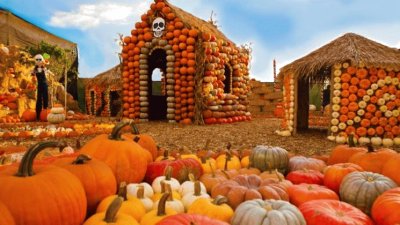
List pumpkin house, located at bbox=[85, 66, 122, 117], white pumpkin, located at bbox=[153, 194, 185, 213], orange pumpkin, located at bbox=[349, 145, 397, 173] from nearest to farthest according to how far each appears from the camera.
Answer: white pumpkin, located at bbox=[153, 194, 185, 213] → orange pumpkin, located at bbox=[349, 145, 397, 173] → pumpkin house, located at bbox=[85, 66, 122, 117]

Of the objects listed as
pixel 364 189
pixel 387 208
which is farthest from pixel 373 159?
pixel 387 208

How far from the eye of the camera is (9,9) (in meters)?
21.2

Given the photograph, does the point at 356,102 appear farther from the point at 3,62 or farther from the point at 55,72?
the point at 55,72

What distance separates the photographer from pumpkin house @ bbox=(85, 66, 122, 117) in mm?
22469

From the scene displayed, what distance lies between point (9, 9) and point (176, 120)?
13.4 metres

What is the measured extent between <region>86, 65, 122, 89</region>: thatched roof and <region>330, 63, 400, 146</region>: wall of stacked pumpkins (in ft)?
47.9

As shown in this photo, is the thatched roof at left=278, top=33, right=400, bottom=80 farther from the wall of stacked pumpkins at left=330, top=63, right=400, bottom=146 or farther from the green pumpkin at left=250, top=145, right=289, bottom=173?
the green pumpkin at left=250, top=145, right=289, bottom=173

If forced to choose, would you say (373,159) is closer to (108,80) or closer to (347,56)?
(347,56)

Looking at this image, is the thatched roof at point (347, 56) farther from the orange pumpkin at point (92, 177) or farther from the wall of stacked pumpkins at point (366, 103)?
the orange pumpkin at point (92, 177)

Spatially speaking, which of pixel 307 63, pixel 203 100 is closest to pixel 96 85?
pixel 203 100

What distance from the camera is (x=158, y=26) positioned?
14359mm

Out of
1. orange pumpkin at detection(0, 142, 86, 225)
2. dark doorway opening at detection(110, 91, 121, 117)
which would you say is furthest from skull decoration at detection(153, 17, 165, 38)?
orange pumpkin at detection(0, 142, 86, 225)

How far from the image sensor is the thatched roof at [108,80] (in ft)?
72.9

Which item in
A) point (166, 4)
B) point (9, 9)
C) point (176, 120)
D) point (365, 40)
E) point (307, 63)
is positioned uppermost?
point (9, 9)
